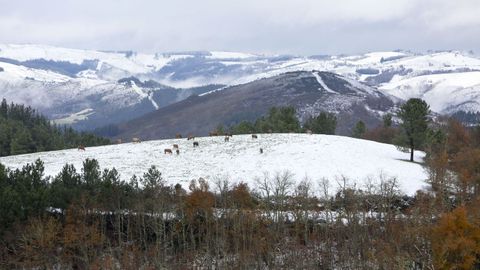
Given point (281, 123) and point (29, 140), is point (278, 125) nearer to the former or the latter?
point (281, 123)

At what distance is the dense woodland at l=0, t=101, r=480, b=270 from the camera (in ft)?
204

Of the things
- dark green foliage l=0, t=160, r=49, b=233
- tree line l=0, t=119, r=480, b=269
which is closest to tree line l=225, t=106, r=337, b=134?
tree line l=0, t=119, r=480, b=269

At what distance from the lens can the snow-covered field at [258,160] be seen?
8206cm

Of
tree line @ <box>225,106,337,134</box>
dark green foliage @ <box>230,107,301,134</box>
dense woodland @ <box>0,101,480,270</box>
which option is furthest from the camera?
tree line @ <box>225,106,337,134</box>

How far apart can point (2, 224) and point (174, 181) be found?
26.4m

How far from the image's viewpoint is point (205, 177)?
8188 cm

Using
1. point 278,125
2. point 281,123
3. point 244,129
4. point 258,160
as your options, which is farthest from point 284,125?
point 258,160

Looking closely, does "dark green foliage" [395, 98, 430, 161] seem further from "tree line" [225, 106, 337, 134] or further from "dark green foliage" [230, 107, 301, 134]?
"dark green foliage" [230, 107, 301, 134]

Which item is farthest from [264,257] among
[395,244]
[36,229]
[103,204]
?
[36,229]

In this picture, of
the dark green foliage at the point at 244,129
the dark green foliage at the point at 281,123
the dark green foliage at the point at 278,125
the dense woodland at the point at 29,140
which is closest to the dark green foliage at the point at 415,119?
the dark green foliage at the point at 281,123

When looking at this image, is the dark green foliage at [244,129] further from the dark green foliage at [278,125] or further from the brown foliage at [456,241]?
the brown foliage at [456,241]

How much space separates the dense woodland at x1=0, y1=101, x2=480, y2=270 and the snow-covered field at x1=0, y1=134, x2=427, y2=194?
3.39 meters

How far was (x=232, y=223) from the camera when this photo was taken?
234ft

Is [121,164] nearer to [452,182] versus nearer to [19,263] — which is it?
[19,263]
